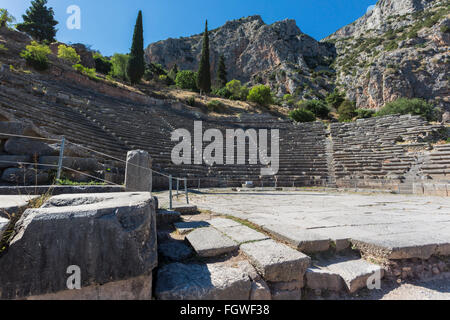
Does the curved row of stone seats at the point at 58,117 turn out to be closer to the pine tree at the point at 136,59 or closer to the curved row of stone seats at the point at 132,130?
the curved row of stone seats at the point at 132,130

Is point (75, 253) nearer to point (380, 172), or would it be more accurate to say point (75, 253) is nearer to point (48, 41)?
point (380, 172)

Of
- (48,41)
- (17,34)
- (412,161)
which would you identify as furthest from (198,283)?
(48,41)

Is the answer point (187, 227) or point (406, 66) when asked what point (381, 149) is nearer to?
point (187, 227)

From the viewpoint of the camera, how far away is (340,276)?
1718mm

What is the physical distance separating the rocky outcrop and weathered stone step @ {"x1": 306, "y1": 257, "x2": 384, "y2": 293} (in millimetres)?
49641

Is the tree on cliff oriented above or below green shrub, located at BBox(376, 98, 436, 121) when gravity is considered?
above

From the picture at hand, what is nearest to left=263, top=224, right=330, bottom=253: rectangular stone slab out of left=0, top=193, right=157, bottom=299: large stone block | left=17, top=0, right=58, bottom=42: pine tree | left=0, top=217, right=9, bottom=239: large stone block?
left=0, top=193, right=157, bottom=299: large stone block

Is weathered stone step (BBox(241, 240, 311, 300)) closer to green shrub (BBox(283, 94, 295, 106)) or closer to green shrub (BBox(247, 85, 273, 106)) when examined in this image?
green shrub (BBox(247, 85, 273, 106))

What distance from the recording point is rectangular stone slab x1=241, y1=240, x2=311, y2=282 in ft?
5.20

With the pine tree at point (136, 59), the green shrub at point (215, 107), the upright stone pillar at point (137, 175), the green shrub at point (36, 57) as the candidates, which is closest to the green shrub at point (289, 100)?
the green shrub at point (215, 107)

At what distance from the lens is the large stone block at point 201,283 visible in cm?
131

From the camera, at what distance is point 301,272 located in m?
1.65

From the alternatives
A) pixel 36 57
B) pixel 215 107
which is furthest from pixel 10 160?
pixel 215 107

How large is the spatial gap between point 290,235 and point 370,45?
60574 millimetres
